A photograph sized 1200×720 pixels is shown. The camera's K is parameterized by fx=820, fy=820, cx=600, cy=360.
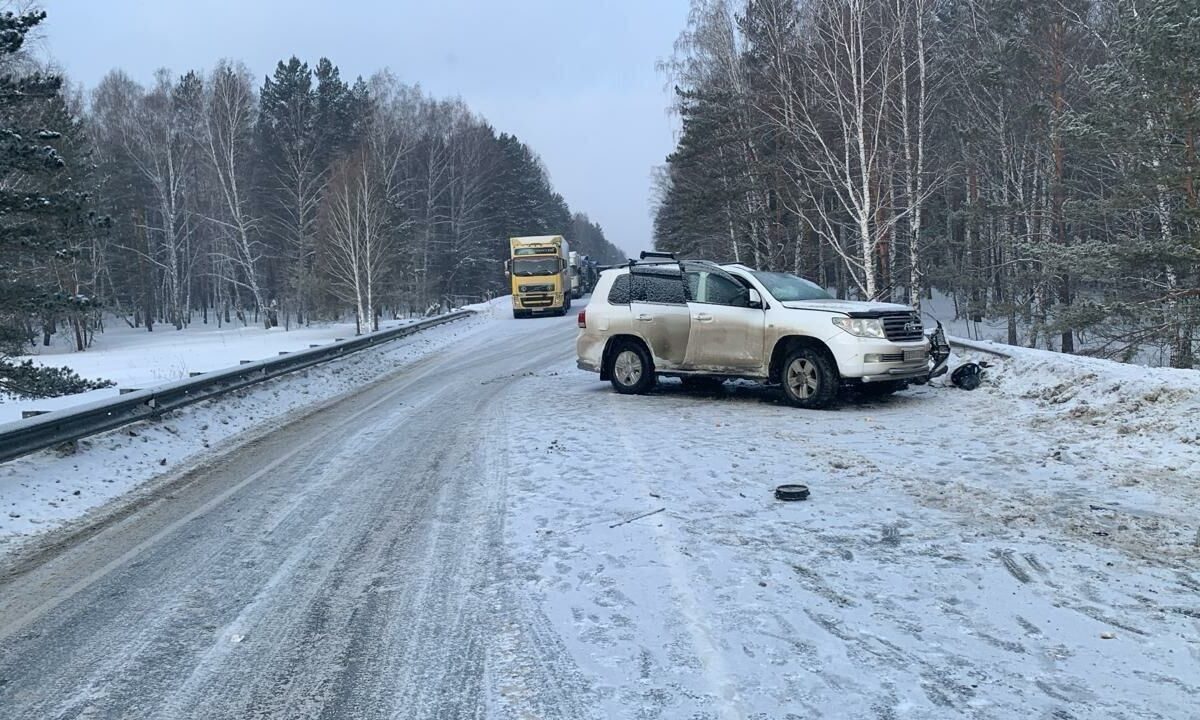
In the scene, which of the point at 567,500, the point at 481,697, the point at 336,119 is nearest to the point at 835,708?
the point at 481,697

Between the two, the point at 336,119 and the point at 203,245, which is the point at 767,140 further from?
the point at 203,245

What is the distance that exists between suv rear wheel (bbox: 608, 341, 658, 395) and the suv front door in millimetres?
793

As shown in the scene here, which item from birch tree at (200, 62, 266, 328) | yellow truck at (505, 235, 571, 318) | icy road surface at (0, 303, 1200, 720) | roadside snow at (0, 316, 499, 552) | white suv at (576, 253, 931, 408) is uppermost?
birch tree at (200, 62, 266, 328)

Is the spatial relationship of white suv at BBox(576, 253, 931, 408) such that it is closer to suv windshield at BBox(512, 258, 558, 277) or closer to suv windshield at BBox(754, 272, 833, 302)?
suv windshield at BBox(754, 272, 833, 302)

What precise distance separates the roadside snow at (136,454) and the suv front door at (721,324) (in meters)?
6.09

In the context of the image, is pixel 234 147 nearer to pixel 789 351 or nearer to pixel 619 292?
pixel 619 292

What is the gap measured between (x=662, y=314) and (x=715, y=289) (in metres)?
0.88

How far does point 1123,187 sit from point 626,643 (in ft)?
69.9

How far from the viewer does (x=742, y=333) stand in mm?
11211

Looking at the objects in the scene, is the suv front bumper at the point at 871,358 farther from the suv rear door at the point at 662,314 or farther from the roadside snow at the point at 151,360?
the roadside snow at the point at 151,360

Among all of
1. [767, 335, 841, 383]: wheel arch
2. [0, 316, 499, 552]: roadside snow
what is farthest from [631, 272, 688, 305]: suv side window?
[0, 316, 499, 552]: roadside snow

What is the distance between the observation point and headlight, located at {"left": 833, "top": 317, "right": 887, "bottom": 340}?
10.3 metres

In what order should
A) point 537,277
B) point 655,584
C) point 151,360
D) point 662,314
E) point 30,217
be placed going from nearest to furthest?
point 655,584 → point 662,314 → point 30,217 → point 151,360 → point 537,277

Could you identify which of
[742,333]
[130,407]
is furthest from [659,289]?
[130,407]
